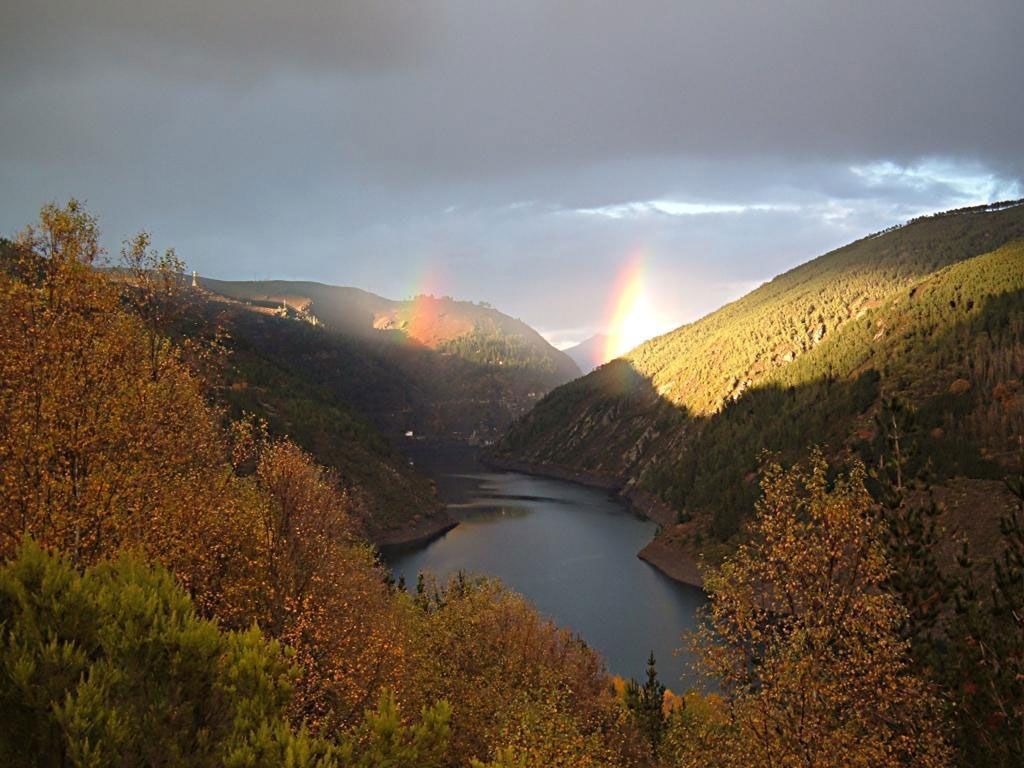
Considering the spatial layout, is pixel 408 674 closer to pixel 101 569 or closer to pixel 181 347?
pixel 181 347

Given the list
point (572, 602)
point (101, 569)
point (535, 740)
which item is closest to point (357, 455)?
point (572, 602)

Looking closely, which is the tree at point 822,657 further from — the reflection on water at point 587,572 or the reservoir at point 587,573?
the reservoir at point 587,573

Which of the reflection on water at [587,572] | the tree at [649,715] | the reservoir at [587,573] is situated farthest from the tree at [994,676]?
the reservoir at [587,573]

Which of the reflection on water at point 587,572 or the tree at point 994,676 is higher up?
the tree at point 994,676

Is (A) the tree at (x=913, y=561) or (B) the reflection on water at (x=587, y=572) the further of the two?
(B) the reflection on water at (x=587, y=572)

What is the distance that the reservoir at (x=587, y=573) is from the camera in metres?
92.0

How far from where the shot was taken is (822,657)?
25625mm

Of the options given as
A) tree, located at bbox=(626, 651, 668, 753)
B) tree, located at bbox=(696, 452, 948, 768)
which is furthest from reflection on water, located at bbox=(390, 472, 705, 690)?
tree, located at bbox=(696, 452, 948, 768)

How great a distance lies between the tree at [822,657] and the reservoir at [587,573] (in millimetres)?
41279

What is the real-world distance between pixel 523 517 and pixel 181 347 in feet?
532

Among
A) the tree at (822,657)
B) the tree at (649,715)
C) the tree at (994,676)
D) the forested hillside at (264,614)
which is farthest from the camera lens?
the tree at (649,715)

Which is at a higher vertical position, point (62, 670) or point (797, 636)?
point (62, 670)

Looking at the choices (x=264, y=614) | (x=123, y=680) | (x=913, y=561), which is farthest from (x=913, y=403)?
(x=123, y=680)

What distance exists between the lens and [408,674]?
141 ft
